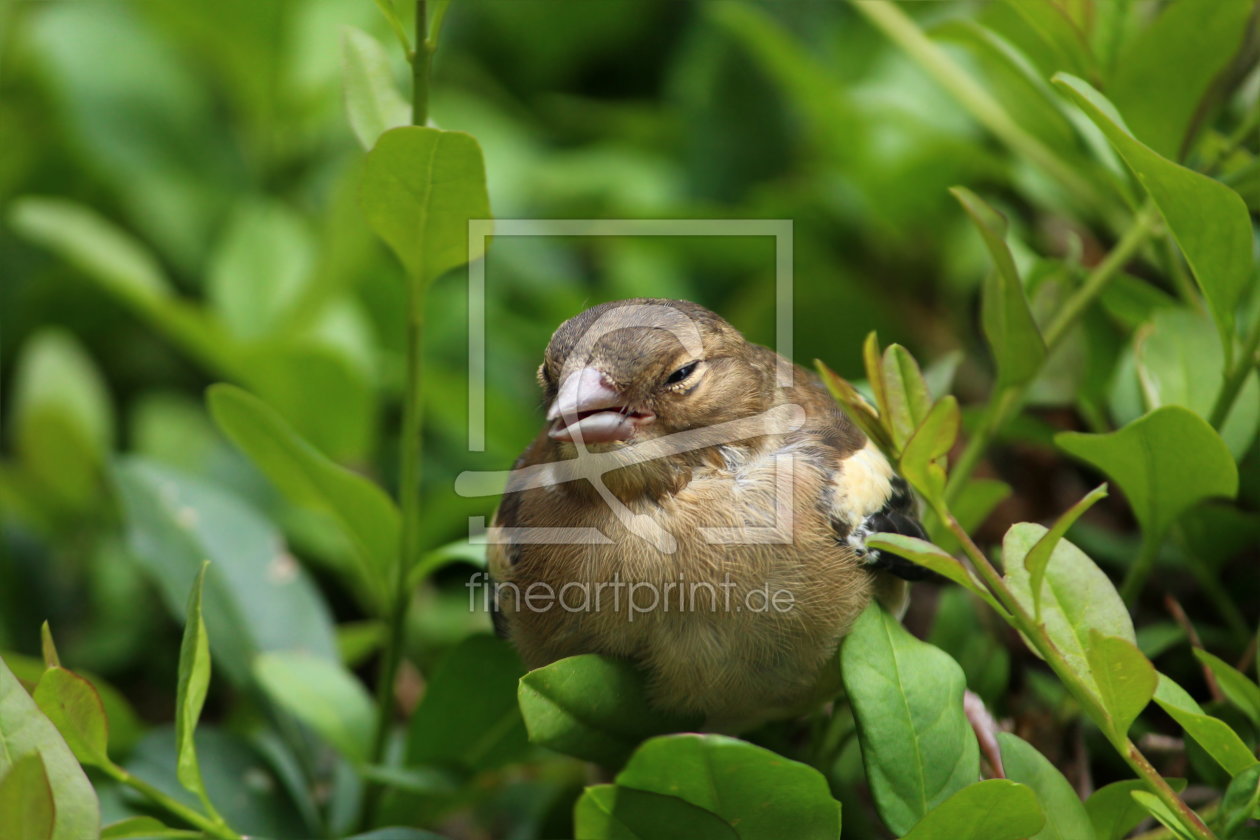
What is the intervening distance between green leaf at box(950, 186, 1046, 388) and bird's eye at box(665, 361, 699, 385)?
36cm

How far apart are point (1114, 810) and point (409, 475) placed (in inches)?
35.2

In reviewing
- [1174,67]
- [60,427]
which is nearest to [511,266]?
[60,427]

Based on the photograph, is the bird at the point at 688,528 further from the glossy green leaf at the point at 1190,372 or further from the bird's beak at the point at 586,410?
the glossy green leaf at the point at 1190,372

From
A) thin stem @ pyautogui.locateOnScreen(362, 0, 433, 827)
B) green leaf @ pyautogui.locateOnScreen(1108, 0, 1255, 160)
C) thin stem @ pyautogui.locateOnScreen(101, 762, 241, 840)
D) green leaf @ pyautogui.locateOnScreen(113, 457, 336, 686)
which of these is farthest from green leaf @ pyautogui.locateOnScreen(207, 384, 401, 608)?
green leaf @ pyautogui.locateOnScreen(1108, 0, 1255, 160)

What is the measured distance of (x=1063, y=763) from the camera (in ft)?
4.92

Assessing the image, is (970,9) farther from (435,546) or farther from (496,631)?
(496,631)

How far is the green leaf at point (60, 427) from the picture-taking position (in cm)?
242

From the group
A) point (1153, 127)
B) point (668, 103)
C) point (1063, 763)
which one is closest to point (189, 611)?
point (1063, 763)

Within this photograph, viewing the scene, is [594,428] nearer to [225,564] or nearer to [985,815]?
[985,815]

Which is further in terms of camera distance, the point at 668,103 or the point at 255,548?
the point at 668,103

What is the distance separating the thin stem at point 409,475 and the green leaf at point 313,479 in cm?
4

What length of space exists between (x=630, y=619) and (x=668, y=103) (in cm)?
199

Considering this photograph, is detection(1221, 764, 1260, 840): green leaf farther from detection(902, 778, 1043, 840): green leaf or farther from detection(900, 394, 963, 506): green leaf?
detection(900, 394, 963, 506): green leaf

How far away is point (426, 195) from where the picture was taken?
4.17 feet
